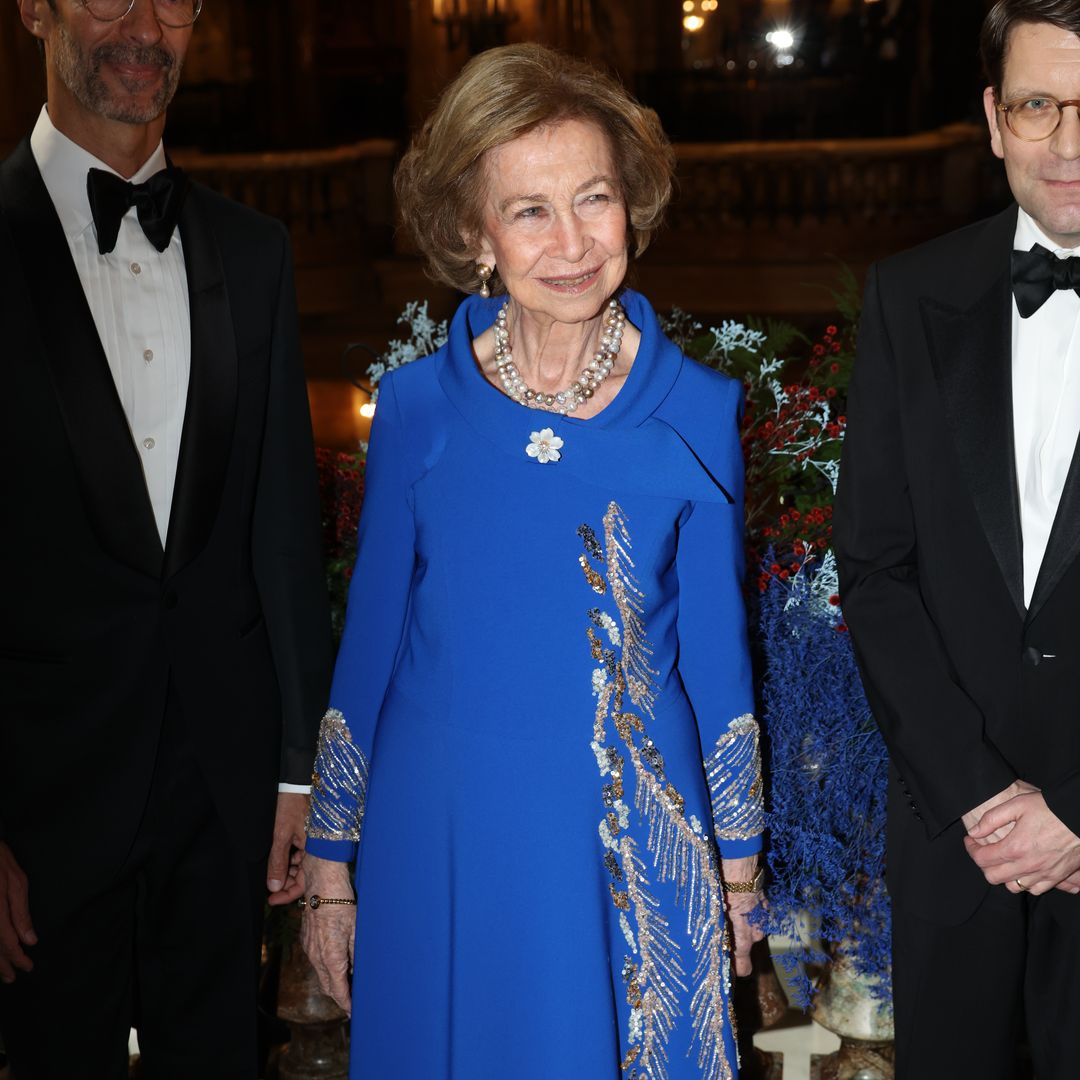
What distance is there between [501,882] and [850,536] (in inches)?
26.6

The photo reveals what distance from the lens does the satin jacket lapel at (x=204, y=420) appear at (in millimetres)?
2025

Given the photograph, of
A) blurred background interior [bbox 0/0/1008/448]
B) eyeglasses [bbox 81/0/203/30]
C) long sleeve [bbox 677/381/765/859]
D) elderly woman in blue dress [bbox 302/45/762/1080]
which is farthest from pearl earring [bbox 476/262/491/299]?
blurred background interior [bbox 0/0/1008/448]

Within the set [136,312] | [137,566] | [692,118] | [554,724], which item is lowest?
[554,724]

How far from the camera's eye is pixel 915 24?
47.4 feet

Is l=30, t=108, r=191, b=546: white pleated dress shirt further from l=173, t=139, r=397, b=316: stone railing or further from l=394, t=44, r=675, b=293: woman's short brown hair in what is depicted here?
l=173, t=139, r=397, b=316: stone railing

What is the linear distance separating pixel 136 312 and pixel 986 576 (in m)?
1.22

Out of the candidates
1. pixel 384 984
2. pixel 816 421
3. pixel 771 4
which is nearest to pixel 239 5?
pixel 771 4

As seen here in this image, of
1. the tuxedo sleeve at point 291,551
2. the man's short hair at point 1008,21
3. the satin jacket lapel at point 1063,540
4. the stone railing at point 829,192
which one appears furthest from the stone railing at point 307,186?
the satin jacket lapel at point 1063,540

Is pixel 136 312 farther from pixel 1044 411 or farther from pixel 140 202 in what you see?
pixel 1044 411

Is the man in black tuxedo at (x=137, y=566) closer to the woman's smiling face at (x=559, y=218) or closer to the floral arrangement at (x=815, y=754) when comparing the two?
the woman's smiling face at (x=559, y=218)

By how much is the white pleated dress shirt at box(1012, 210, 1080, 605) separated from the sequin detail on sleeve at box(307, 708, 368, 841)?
0.95m

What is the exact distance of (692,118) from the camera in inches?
598

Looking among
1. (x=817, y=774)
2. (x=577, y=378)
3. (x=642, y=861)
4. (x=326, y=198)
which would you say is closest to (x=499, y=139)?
(x=577, y=378)

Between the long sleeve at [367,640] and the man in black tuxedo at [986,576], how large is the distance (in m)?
0.62
